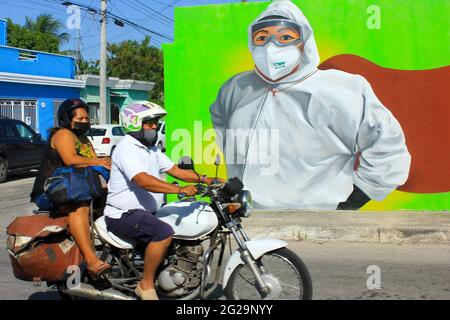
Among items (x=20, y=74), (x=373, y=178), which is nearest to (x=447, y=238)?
(x=373, y=178)

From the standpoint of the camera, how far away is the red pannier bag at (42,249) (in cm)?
455

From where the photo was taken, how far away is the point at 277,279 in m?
4.39

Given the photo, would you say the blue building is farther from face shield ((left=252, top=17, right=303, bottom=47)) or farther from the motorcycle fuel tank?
the motorcycle fuel tank

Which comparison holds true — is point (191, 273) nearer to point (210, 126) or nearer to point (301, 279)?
point (301, 279)

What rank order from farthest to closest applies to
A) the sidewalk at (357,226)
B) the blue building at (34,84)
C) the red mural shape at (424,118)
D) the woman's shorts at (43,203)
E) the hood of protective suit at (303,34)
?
the blue building at (34,84)
the hood of protective suit at (303,34)
the red mural shape at (424,118)
the sidewalk at (357,226)
the woman's shorts at (43,203)

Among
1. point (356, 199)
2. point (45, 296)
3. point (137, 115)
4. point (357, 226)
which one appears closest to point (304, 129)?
point (356, 199)

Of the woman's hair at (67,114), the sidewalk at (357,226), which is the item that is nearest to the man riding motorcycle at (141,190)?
the woman's hair at (67,114)

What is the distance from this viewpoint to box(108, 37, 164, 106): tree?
4253 centimetres

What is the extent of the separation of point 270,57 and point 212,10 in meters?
1.41

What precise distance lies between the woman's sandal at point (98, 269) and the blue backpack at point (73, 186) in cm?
51

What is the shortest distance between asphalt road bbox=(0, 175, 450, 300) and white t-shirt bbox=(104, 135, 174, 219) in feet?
3.15

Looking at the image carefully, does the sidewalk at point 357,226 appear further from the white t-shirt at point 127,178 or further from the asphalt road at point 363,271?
the white t-shirt at point 127,178
